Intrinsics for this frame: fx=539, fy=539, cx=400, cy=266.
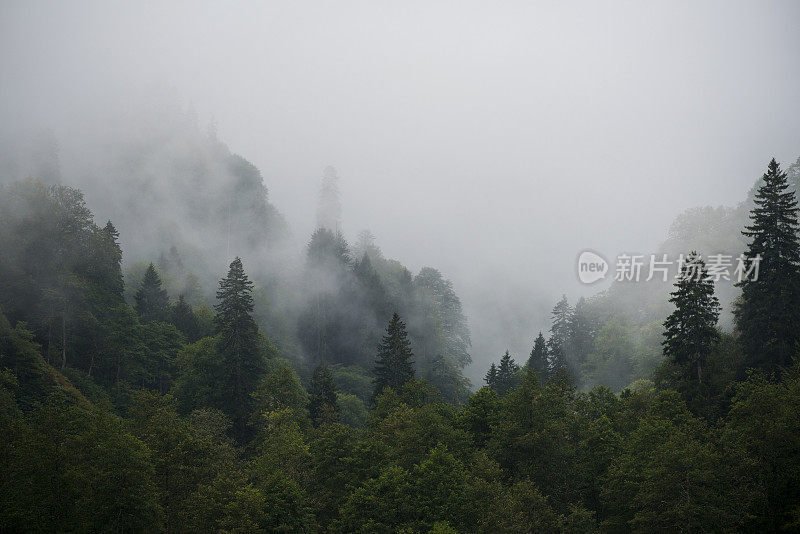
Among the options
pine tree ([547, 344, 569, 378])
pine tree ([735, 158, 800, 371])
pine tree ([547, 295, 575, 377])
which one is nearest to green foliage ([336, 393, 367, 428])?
pine tree ([547, 344, 569, 378])

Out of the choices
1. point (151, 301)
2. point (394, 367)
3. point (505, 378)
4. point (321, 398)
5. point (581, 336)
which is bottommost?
point (321, 398)

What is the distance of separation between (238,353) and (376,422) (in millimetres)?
21105

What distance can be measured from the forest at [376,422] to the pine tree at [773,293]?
0.59 ft

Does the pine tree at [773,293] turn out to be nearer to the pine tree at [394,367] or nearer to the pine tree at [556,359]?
the pine tree at [394,367]

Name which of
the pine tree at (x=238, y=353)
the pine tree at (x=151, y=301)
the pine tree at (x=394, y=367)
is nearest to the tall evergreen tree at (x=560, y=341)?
the pine tree at (x=394, y=367)

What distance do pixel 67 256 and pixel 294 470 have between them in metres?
50.4

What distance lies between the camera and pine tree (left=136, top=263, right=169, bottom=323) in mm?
89750

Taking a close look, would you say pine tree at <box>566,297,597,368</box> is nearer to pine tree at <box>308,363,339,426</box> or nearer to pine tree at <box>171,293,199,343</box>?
pine tree at <box>308,363,339,426</box>

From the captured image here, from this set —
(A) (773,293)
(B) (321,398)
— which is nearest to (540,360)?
(B) (321,398)

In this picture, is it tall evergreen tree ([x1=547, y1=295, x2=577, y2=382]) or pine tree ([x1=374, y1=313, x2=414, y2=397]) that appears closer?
pine tree ([x1=374, y1=313, x2=414, y2=397])

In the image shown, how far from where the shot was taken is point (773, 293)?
4319 centimetres

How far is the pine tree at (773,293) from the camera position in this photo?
42656mm

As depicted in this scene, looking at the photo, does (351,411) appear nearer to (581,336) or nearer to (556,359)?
(556,359)

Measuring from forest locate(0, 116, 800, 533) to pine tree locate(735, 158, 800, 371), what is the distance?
0.18m
